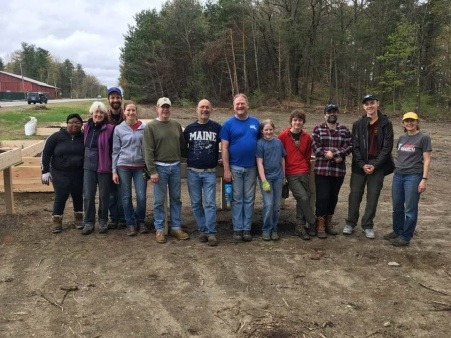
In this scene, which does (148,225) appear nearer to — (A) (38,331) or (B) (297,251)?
(B) (297,251)

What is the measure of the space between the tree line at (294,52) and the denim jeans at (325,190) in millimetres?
24427

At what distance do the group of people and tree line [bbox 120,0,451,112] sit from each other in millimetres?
24336

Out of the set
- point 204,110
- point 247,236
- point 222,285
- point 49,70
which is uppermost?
point 49,70

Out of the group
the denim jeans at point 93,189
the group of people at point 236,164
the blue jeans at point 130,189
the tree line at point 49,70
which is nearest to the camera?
the group of people at point 236,164

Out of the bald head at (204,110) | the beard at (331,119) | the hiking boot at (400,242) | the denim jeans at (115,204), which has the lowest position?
the hiking boot at (400,242)

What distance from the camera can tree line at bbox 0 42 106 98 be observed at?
111 meters

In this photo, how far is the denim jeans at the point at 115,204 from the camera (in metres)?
5.66

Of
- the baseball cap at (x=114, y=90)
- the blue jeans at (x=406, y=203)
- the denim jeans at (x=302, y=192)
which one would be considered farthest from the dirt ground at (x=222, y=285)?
the baseball cap at (x=114, y=90)

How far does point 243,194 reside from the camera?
211 inches

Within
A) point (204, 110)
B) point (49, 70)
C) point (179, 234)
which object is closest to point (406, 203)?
point (204, 110)

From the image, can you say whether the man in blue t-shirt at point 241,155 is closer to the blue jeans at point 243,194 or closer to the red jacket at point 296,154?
the blue jeans at point 243,194

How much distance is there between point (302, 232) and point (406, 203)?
136 cm

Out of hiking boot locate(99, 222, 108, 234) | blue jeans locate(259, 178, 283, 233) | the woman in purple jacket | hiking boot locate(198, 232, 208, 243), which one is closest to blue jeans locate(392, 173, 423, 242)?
blue jeans locate(259, 178, 283, 233)

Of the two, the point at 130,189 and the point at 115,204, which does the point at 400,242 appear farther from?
the point at 115,204
